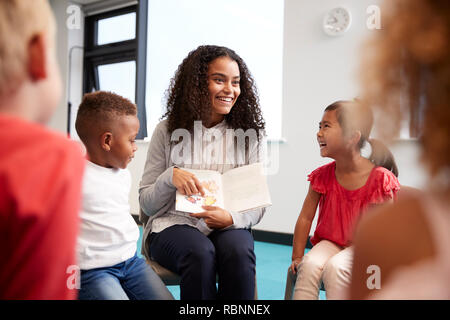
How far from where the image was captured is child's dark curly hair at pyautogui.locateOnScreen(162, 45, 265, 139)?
1.50 meters

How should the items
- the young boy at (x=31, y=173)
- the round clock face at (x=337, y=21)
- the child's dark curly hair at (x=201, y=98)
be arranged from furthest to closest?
the round clock face at (x=337, y=21), the child's dark curly hair at (x=201, y=98), the young boy at (x=31, y=173)

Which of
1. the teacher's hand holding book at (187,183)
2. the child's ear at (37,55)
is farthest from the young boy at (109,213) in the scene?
the child's ear at (37,55)

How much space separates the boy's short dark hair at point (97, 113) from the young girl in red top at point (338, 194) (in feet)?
2.65

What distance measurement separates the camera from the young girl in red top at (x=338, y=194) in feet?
3.98

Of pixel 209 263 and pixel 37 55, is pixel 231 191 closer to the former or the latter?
pixel 209 263

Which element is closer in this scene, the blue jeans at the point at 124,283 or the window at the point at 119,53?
the blue jeans at the point at 124,283

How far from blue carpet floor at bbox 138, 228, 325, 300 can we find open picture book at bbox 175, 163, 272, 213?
3.06 ft

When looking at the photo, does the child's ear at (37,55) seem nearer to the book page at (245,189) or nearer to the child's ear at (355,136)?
the book page at (245,189)

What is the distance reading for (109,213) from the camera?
3.60ft

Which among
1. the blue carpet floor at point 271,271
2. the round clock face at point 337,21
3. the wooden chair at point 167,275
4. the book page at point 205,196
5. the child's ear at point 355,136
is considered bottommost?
the blue carpet floor at point 271,271

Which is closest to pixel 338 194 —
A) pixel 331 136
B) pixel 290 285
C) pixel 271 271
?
pixel 331 136

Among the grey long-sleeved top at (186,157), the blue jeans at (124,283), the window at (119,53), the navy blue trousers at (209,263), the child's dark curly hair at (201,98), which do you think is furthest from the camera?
the window at (119,53)

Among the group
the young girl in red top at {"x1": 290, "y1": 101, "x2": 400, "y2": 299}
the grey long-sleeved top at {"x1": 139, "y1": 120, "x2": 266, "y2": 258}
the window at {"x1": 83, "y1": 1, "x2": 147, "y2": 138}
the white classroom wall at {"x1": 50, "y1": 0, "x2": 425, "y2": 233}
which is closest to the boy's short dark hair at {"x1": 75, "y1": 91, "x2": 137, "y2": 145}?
the grey long-sleeved top at {"x1": 139, "y1": 120, "x2": 266, "y2": 258}
